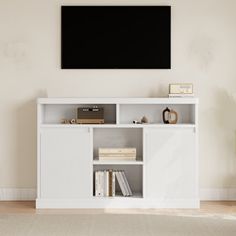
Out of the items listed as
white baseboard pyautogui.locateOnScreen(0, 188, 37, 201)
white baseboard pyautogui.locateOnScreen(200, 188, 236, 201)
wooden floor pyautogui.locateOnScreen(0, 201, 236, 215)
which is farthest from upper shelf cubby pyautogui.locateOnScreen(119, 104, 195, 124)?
white baseboard pyautogui.locateOnScreen(0, 188, 37, 201)

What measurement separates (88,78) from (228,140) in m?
1.59

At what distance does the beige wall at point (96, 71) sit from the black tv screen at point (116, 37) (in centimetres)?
8

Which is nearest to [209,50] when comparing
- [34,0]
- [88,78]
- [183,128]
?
[183,128]

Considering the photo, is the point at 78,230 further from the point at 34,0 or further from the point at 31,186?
the point at 34,0

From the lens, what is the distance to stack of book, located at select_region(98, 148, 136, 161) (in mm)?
5438

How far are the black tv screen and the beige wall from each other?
0.08 meters

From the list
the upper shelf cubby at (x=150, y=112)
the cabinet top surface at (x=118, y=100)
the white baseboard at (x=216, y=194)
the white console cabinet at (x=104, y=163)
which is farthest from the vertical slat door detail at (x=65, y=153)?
the white baseboard at (x=216, y=194)

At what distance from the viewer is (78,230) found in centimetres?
443

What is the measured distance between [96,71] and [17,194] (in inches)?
59.5

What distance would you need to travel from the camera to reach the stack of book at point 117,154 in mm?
5438

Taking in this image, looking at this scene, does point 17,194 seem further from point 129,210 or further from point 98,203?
point 129,210

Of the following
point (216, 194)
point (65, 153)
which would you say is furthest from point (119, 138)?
point (216, 194)

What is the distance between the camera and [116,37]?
18.7 ft

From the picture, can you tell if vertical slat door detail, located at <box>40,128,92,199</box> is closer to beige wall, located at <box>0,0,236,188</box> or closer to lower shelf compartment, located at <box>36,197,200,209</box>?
lower shelf compartment, located at <box>36,197,200,209</box>
